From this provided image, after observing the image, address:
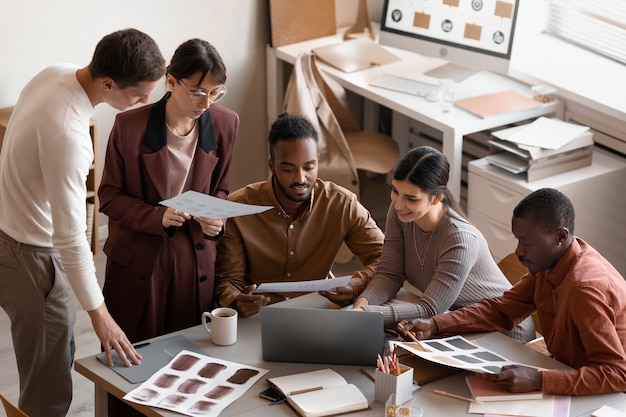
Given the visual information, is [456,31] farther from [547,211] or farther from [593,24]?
[547,211]

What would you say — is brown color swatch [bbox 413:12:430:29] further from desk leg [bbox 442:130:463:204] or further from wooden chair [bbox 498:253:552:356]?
wooden chair [bbox 498:253:552:356]

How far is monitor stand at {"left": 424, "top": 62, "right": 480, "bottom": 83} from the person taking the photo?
455cm

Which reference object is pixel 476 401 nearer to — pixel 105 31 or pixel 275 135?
pixel 275 135

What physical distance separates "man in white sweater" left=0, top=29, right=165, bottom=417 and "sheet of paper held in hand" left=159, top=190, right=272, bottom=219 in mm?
245

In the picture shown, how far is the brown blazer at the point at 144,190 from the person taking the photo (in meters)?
2.70

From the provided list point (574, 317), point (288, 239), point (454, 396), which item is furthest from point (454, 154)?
point (454, 396)

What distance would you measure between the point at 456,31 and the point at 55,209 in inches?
102

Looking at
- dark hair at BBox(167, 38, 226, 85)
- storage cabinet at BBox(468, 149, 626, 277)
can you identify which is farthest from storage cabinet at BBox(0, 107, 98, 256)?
dark hair at BBox(167, 38, 226, 85)

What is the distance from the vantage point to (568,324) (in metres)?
2.42

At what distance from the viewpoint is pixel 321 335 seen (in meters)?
2.42

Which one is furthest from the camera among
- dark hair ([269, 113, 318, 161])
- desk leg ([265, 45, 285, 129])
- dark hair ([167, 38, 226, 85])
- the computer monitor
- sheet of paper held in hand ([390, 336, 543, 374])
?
desk leg ([265, 45, 285, 129])

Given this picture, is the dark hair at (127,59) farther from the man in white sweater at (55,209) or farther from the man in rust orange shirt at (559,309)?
the man in rust orange shirt at (559,309)

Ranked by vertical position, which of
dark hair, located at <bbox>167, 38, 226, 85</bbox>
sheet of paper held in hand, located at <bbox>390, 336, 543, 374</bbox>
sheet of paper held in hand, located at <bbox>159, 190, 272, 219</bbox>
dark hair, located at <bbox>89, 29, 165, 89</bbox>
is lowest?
sheet of paper held in hand, located at <bbox>390, 336, 543, 374</bbox>

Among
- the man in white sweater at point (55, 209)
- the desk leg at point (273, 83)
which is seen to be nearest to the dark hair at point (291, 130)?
the man in white sweater at point (55, 209)
